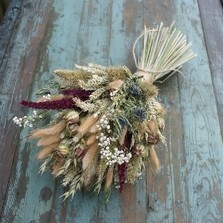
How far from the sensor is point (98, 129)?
1.31 meters

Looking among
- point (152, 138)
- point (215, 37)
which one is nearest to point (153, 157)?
point (152, 138)

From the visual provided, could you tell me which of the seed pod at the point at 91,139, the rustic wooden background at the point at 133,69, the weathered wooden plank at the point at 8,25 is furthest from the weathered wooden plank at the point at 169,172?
the weathered wooden plank at the point at 8,25

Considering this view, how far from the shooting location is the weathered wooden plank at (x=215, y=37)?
1919 mm

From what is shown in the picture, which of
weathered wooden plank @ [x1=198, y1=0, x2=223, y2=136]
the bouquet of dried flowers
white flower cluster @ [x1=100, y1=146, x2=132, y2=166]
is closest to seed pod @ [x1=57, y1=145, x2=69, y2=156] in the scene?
the bouquet of dried flowers

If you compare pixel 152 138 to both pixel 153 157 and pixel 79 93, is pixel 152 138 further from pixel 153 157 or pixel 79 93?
pixel 79 93

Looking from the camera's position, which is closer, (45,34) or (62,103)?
(62,103)

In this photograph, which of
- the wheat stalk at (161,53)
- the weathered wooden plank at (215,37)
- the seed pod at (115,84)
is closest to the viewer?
the seed pod at (115,84)

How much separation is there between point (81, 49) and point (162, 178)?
82cm

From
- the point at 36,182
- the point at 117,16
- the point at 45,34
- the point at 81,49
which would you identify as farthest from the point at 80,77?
the point at 117,16

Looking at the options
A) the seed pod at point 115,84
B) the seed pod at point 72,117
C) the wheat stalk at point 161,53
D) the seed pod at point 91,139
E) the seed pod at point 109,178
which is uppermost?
the wheat stalk at point 161,53

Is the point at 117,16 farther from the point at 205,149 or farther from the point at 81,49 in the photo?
the point at 205,149

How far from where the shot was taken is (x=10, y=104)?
1.77m

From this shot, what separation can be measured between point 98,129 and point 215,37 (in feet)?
3.80

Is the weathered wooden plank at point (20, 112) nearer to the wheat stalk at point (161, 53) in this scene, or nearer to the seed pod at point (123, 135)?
the seed pod at point (123, 135)
